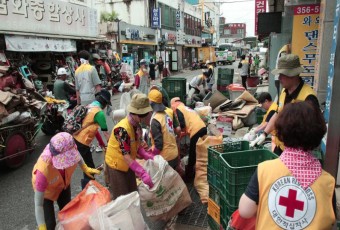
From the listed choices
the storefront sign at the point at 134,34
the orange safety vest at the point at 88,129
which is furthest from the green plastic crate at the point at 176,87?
the storefront sign at the point at 134,34

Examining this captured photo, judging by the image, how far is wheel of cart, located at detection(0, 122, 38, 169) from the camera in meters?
5.46

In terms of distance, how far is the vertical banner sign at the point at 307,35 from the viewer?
5.63 meters

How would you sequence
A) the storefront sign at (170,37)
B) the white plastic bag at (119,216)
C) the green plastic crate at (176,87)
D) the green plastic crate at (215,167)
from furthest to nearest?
the storefront sign at (170,37), the green plastic crate at (176,87), the green plastic crate at (215,167), the white plastic bag at (119,216)

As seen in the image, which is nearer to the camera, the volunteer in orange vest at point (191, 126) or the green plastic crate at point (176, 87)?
the volunteer in orange vest at point (191, 126)

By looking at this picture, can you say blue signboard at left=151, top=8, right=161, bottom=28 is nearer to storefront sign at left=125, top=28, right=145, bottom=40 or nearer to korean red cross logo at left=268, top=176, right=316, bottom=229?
storefront sign at left=125, top=28, right=145, bottom=40

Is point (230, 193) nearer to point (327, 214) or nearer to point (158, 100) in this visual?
point (327, 214)

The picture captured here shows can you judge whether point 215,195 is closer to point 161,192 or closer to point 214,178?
point 214,178

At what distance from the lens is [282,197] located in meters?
1.59

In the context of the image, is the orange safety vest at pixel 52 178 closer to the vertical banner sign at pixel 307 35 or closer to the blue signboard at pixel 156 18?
the vertical banner sign at pixel 307 35

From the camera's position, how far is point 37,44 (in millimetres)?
12945

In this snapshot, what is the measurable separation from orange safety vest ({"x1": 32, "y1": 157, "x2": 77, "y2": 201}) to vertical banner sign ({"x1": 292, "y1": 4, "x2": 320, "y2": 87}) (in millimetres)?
4598

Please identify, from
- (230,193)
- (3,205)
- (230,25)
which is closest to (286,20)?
(230,193)

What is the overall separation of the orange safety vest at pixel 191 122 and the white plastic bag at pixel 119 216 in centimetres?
222

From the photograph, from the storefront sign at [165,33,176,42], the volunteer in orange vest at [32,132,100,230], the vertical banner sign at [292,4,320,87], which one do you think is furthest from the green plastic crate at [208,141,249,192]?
the storefront sign at [165,33,176,42]
